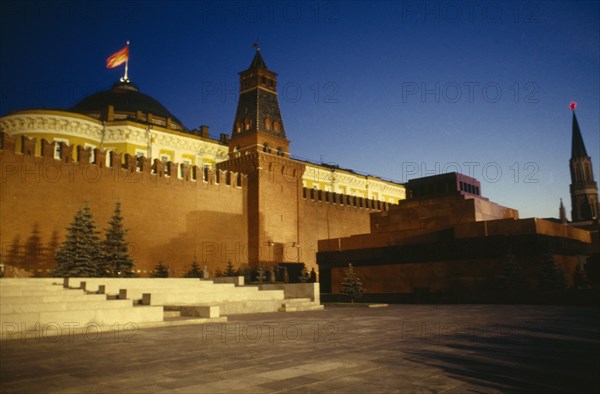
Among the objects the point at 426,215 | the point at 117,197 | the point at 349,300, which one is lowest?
→ the point at 349,300

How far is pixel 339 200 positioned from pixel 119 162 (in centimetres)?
1624

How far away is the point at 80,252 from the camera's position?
16547 millimetres

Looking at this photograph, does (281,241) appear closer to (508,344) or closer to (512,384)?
(508,344)

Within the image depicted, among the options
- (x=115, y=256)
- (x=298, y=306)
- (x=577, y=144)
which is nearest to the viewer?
(x=298, y=306)

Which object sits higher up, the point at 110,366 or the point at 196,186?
the point at 196,186

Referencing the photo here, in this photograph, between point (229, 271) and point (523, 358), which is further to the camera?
point (229, 271)

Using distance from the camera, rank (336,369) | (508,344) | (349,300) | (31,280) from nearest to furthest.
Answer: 1. (336,369)
2. (508,344)
3. (31,280)
4. (349,300)

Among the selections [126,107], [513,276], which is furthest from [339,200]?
[126,107]

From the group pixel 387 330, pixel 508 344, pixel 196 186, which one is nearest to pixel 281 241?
pixel 196 186

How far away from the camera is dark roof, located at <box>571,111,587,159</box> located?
72.2 meters

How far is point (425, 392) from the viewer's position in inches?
135

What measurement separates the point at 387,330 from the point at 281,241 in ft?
64.0

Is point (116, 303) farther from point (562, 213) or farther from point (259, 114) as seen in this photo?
point (562, 213)

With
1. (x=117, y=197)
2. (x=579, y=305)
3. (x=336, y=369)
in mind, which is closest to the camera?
(x=336, y=369)
